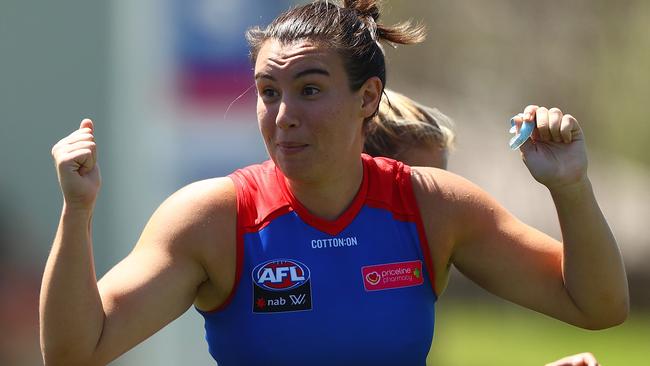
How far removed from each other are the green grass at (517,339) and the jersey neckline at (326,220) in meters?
5.73

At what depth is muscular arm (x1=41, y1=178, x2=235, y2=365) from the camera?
10.0 feet

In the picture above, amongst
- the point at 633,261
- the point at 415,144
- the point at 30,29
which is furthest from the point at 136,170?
the point at 633,261

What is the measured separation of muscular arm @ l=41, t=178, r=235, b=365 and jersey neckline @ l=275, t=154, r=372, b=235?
0.18m

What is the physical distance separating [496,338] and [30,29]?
246 inches

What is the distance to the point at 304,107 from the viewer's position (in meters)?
3.33

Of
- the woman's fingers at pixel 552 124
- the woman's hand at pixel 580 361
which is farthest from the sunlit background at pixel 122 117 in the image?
the woman's fingers at pixel 552 124

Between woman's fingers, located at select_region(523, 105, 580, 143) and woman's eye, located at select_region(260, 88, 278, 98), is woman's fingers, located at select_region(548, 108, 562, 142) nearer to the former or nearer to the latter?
woman's fingers, located at select_region(523, 105, 580, 143)

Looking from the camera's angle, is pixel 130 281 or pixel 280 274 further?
pixel 280 274

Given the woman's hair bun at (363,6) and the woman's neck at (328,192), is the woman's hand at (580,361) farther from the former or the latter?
the woman's hair bun at (363,6)

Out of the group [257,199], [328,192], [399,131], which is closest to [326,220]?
[328,192]

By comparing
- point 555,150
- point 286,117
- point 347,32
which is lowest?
point 555,150

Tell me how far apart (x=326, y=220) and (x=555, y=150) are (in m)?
0.65

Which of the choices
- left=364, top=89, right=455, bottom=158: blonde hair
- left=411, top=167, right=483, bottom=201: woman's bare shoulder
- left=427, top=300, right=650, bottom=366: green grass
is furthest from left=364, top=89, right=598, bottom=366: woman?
left=427, top=300, right=650, bottom=366: green grass

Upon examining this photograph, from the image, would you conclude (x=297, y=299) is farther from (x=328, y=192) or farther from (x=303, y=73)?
(x=303, y=73)
